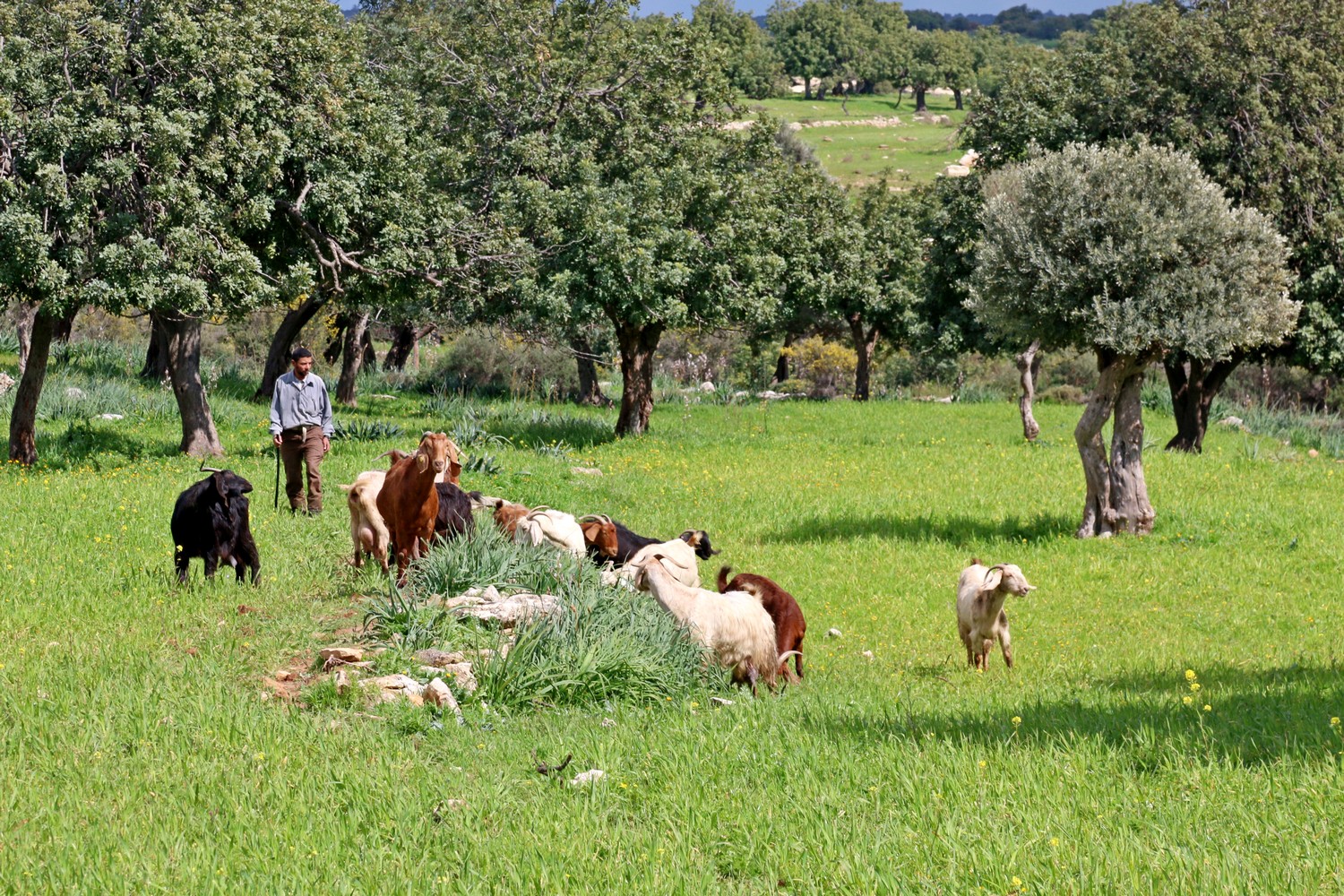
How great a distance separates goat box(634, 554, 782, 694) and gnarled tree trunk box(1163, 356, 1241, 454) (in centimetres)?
2098

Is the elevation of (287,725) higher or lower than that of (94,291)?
lower

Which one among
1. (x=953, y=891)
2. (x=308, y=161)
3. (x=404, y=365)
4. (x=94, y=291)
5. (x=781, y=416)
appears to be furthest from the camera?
(x=404, y=365)

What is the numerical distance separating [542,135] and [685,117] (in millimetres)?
3845

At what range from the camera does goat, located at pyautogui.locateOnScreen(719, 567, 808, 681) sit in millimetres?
10266

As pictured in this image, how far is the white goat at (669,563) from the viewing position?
10.9 meters

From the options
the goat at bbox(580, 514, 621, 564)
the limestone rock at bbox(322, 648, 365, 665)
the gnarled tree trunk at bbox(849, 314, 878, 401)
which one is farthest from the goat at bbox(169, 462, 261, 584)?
the gnarled tree trunk at bbox(849, 314, 878, 401)

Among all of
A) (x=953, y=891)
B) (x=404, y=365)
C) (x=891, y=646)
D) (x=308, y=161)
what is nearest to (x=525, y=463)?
(x=308, y=161)

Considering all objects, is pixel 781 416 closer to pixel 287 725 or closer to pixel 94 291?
pixel 94 291

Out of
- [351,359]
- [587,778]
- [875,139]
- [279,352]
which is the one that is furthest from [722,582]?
[875,139]

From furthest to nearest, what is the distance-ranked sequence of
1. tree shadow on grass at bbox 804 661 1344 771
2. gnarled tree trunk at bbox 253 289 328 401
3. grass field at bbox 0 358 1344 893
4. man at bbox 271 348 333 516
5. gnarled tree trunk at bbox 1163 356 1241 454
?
1. gnarled tree trunk at bbox 253 289 328 401
2. gnarled tree trunk at bbox 1163 356 1241 454
3. man at bbox 271 348 333 516
4. tree shadow on grass at bbox 804 661 1344 771
5. grass field at bbox 0 358 1344 893

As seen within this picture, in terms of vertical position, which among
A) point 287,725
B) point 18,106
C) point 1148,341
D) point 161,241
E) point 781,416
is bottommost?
point 781,416

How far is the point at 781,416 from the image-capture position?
36625mm

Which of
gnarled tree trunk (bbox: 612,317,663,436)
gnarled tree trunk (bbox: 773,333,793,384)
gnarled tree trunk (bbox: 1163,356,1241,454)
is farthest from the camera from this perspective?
gnarled tree trunk (bbox: 773,333,793,384)

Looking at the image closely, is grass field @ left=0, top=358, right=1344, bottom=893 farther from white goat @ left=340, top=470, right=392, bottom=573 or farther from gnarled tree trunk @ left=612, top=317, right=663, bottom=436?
gnarled tree trunk @ left=612, top=317, right=663, bottom=436
